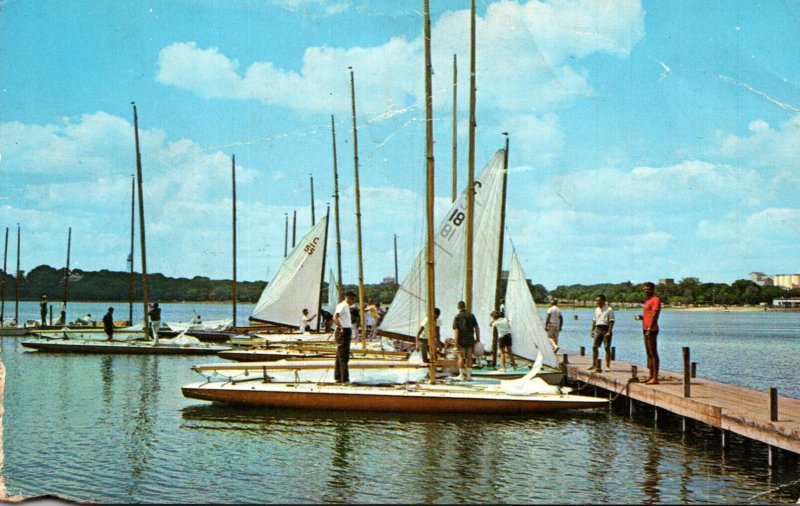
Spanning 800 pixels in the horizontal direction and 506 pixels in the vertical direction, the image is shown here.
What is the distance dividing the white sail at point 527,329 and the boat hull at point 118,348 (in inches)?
745

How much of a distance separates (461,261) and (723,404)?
9.69 metres

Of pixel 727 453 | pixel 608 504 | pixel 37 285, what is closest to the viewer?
pixel 608 504

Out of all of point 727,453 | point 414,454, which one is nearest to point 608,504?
point 414,454

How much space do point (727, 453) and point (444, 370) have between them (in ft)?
23.9

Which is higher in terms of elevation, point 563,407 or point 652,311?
point 652,311

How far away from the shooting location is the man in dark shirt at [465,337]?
19266mm

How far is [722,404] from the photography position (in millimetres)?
15445

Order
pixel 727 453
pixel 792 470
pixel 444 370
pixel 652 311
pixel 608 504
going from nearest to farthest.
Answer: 1. pixel 608 504
2. pixel 792 470
3. pixel 727 453
4. pixel 652 311
5. pixel 444 370

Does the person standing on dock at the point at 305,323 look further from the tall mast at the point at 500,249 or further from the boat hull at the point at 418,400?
the boat hull at the point at 418,400

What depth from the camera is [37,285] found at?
206ft

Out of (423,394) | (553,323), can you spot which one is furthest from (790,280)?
(423,394)

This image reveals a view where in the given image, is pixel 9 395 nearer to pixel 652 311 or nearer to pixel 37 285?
pixel 652 311

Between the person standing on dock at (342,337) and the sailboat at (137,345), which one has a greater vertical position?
the person standing on dock at (342,337)

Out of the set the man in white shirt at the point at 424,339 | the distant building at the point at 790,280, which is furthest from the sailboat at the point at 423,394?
the distant building at the point at 790,280
